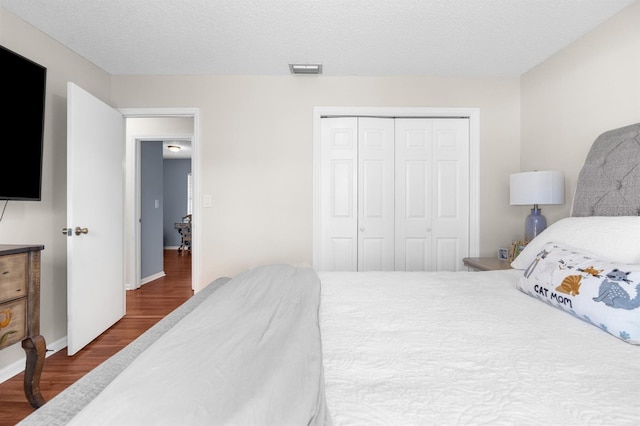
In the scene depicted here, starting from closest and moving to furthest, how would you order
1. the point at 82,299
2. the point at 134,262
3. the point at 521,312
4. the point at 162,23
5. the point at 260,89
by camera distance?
1. the point at 521,312
2. the point at 162,23
3. the point at 82,299
4. the point at 260,89
5. the point at 134,262

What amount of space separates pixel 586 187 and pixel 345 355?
6.54 ft

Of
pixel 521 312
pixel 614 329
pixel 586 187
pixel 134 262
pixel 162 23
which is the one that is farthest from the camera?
pixel 134 262

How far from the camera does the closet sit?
3094 millimetres

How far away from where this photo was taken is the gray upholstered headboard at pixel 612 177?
64.6 inches

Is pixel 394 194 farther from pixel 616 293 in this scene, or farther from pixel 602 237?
pixel 616 293

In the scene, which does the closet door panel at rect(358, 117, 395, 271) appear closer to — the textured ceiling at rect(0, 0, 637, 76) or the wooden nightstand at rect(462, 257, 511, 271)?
the textured ceiling at rect(0, 0, 637, 76)

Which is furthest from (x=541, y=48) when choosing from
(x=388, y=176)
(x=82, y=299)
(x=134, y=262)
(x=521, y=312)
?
(x=134, y=262)

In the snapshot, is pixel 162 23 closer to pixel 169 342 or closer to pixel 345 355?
pixel 169 342

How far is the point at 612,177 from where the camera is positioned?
5.74 ft

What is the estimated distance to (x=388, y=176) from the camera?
3105 millimetres

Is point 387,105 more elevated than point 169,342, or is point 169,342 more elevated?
point 387,105

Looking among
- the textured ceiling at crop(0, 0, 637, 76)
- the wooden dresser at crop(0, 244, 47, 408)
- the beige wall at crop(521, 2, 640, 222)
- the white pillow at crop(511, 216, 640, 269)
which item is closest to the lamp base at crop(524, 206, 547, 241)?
the beige wall at crop(521, 2, 640, 222)

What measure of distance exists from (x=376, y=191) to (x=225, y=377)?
264 cm

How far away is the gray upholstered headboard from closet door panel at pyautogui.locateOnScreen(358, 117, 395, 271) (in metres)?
1.50
